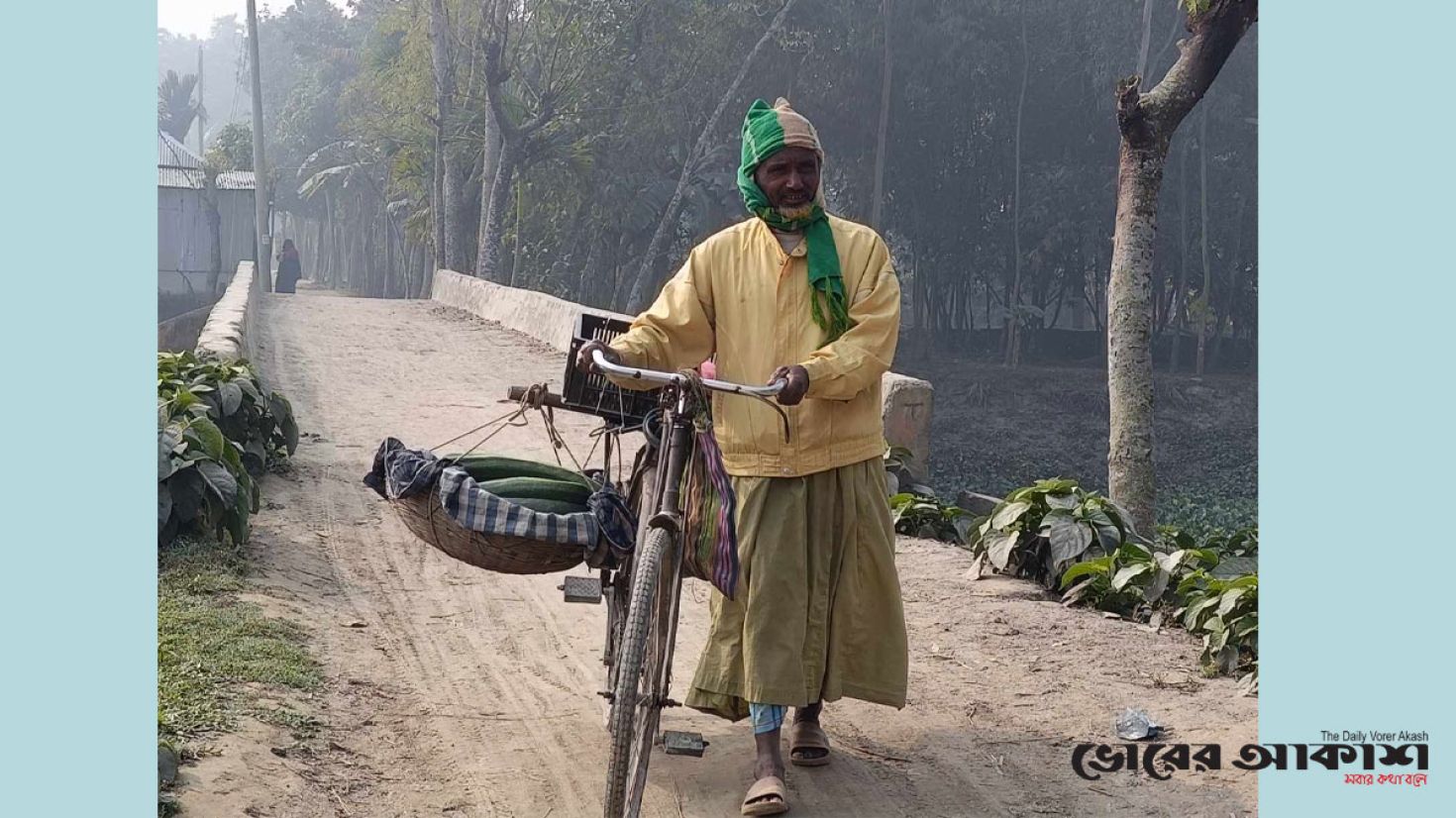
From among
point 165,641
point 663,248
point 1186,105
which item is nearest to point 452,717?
point 165,641

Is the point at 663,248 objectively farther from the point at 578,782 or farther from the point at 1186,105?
the point at 578,782

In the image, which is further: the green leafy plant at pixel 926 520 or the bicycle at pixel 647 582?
the green leafy plant at pixel 926 520

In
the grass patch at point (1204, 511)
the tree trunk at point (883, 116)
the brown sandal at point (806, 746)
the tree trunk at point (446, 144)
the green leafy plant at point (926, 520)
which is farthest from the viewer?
the tree trunk at point (883, 116)

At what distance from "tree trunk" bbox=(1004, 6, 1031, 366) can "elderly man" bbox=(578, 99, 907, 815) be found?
979 inches

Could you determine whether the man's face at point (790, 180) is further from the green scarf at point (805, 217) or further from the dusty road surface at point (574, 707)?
the dusty road surface at point (574, 707)

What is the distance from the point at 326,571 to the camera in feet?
22.3

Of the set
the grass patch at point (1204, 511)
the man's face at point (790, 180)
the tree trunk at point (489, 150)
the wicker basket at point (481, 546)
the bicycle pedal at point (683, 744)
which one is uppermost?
the tree trunk at point (489, 150)

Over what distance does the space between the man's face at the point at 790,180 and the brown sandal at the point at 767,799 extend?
1.56 m

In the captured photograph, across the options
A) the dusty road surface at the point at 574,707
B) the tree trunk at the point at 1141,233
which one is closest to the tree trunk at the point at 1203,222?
the tree trunk at the point at 1141,233

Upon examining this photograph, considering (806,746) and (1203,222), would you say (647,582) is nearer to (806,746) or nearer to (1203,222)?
(806,746)

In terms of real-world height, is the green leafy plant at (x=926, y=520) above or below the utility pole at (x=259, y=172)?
below

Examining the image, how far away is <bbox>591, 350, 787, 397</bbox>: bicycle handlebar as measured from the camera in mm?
3631

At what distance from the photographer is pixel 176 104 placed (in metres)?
41.8

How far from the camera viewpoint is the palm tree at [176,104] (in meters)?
40.0
